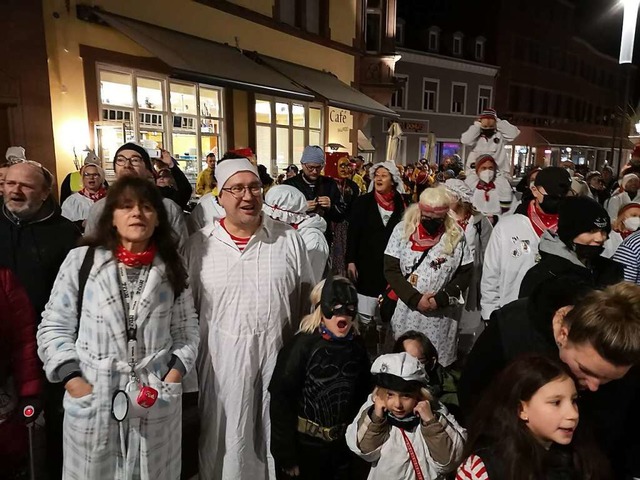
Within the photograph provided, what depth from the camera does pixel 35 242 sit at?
2.86 meters

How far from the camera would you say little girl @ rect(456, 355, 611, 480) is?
1.59 metres

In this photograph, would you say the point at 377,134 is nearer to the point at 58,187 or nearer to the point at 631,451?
the point at 58,187

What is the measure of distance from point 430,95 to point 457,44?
17.1 feet

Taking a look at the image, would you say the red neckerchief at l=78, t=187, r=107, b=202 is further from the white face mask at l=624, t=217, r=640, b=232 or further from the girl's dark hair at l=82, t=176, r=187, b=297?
the white face mask at l=624, t=217, r=640, b=232

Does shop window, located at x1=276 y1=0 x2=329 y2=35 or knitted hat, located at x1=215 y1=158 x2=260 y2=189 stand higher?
shop window, located at x1=276 y1=0 x2=329 y2=35

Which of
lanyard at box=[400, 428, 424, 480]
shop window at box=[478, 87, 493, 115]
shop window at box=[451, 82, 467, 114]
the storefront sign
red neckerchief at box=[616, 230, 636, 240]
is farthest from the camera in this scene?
shop window at box=[478, 87, 493, 115]

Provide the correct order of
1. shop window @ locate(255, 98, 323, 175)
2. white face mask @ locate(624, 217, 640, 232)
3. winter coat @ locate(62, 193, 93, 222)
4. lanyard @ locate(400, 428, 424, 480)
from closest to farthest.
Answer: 1. lanyard @ locate(400, 428, 424, 480)
2. white face mask @ locate(624, 217, 640, 232)
3. winter coat @ locate(62, 193, 93, 222)
4. shop window @ locate(255, 98, 323, 175)

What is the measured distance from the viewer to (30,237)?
286 cm

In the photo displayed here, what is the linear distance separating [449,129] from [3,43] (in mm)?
27873

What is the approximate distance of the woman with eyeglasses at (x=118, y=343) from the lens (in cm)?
223

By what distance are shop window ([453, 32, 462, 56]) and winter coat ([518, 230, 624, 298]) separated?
33.0 metres

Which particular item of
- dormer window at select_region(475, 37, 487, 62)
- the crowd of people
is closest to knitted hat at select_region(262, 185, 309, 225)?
the crowd of people

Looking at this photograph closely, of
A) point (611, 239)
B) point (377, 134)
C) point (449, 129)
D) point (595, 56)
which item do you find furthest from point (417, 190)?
point (595, 56)

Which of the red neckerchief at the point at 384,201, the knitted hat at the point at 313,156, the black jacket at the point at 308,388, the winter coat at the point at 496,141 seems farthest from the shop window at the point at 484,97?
the black jacket at the point at 308,388
